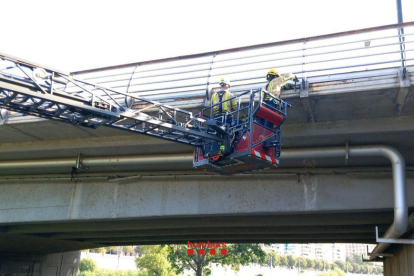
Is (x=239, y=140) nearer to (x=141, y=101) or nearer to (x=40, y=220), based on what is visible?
(x=141, y=101)

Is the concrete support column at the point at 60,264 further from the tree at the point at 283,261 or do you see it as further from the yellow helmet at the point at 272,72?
the tree at the point at 283,261

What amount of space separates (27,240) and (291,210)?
15.6 m

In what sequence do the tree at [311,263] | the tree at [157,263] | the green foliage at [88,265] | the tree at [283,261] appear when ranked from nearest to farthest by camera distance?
1. the tree at [157,263]
2. the green foliage at [88,265]
3. the tree at [283,261]
4. the tree at [311,263]

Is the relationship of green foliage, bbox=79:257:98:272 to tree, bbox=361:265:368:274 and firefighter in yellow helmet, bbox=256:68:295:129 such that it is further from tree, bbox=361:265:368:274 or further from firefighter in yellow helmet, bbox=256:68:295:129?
tree, bbox=361:265:368:274

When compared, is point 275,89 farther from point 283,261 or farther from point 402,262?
point 283,261

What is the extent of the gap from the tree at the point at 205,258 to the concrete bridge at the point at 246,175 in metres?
15.5

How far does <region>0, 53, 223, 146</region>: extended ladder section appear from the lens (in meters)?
8.34

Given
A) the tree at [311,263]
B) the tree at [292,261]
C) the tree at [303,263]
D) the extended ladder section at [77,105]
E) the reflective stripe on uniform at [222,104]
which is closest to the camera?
the extended ladder section at [77,105]

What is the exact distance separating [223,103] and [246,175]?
133 inches

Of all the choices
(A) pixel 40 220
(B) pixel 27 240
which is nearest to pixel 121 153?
(A) pixel 40 220

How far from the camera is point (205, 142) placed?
34.2ft

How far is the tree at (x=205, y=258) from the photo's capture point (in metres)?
31.4

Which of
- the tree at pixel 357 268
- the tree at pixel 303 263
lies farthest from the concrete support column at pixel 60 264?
the tree at pixel 357 268

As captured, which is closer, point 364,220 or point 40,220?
point 364,220
